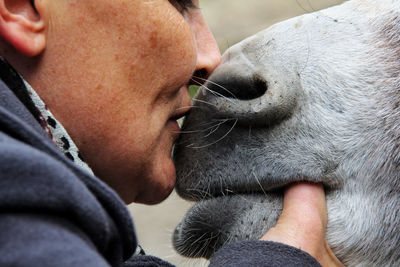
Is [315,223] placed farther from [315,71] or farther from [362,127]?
[315,71]

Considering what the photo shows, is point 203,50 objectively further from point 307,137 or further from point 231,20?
point 231,20

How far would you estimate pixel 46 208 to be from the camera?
75 centimetres

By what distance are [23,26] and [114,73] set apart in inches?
8.7

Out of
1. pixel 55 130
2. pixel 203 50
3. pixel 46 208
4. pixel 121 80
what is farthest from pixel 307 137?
pixel 46 208

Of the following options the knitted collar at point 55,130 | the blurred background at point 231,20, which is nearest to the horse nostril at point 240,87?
the knitted collar at point 55,130

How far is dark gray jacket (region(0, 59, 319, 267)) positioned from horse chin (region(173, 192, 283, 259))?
54cm

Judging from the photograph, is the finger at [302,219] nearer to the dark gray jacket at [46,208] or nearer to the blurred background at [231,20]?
the dark gray jacket at [46,208]

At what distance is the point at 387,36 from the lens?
1.51m

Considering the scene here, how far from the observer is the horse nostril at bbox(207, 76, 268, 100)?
57.0 inches

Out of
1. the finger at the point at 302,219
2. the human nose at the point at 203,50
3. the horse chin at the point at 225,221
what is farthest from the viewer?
the human nose at the point at 203,50

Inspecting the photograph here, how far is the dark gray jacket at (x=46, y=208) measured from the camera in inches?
27.6

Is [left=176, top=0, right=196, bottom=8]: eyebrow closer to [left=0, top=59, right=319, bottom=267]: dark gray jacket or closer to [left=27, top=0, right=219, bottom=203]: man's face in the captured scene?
[left=27, top=0, right=219, bottom=203]: man's face

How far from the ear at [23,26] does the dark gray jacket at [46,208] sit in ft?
0.78

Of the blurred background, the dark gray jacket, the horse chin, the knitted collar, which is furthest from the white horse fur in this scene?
the blurred background
